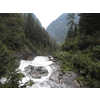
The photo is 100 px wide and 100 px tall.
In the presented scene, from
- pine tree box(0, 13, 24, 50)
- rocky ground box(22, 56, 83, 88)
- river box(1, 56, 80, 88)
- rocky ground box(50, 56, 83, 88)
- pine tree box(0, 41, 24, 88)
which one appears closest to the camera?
pine tree box(0, 41, 24, 88)

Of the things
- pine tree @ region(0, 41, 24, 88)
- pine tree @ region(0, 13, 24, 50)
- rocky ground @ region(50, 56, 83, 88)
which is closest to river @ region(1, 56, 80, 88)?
rocky ground @ region(50, 56, 83, 88)

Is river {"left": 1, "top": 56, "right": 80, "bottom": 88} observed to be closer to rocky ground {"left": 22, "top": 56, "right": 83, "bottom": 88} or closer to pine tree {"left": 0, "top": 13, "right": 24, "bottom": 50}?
rocky ground {"left": 22, "top": 56, "right": 83, "bottom": 88}

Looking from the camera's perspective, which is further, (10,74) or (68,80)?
(68,80)

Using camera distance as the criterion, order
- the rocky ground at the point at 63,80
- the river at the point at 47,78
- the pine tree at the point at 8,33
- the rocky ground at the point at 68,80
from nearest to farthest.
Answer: the rocky ground at the point at 68,80
the rocky ground at the point at 63,80
the river at the point at 47,78
the pine tree at the point at 8,33

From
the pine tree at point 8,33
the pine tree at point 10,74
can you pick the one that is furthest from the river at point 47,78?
the pine tree at point 8,33

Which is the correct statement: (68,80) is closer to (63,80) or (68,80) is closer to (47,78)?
(63,80)

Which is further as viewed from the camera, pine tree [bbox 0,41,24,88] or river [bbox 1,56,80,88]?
river [bbox 1,56,80,88]

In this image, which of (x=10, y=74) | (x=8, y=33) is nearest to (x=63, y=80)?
(x=10, y=74)

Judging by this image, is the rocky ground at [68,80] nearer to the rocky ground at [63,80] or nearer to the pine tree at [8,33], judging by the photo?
the rocky ground at [63,80]

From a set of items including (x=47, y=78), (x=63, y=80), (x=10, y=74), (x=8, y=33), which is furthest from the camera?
(x=8, y=33)
